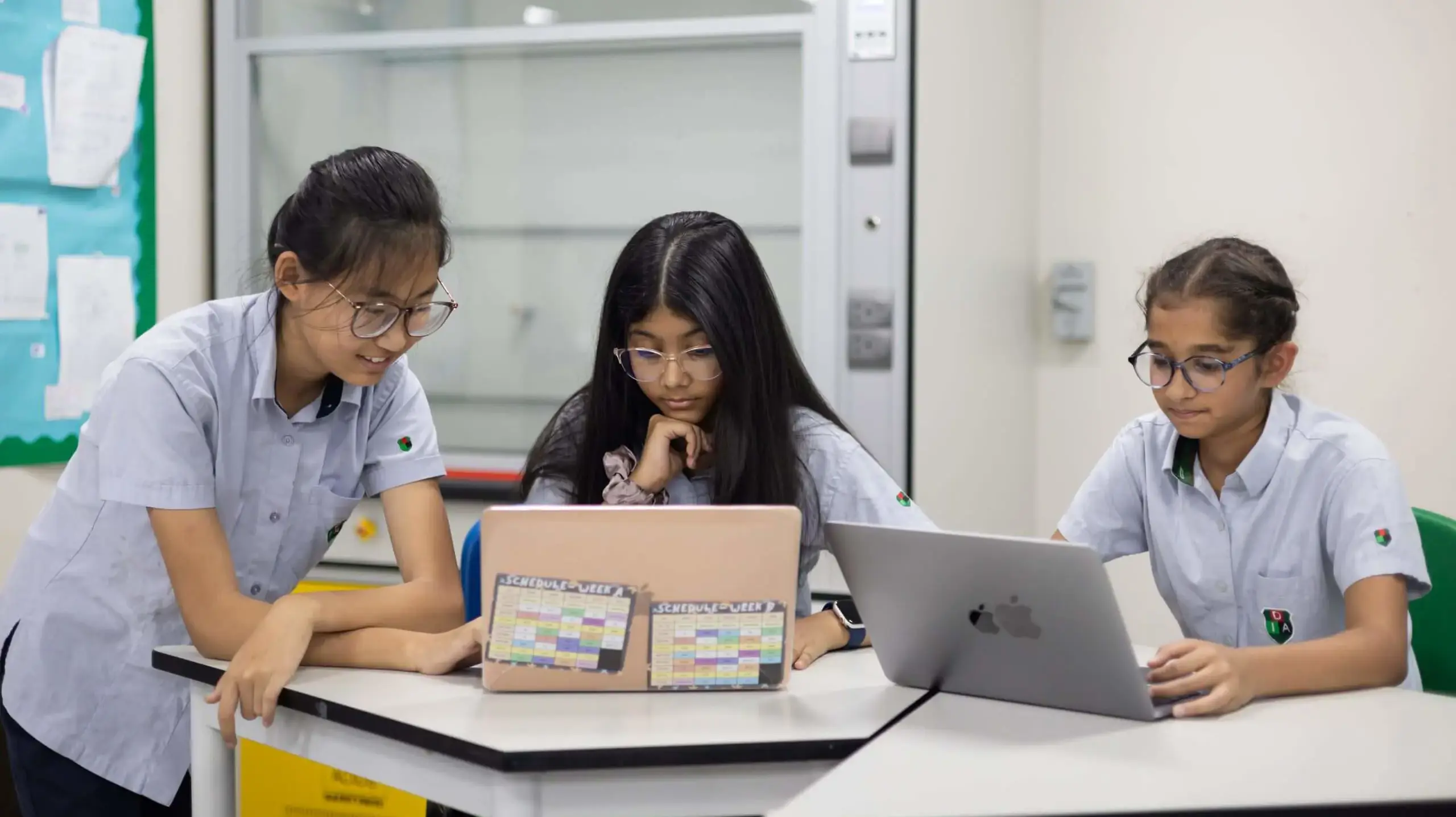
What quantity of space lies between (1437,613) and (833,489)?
0.80 meters

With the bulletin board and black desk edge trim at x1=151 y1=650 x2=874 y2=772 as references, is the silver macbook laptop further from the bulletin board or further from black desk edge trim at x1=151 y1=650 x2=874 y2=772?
the bulletin board

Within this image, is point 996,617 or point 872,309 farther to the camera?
point 872,309

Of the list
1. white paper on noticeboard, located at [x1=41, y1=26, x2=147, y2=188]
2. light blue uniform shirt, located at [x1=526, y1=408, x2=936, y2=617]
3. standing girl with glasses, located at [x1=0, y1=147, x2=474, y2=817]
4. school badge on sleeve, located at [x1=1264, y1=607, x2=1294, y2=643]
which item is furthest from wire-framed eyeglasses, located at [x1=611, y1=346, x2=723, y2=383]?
white paper on noticeboard, located at [x1=41, y1=26, x2=147, y2=188]

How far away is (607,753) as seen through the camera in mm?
1190

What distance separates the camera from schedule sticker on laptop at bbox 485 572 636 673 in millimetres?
1331

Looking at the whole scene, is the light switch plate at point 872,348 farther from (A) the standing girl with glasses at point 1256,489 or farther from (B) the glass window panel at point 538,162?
(A) the standing girl with glasses at point 1256,489

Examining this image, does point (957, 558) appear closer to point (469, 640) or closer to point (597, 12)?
point (469, 640)

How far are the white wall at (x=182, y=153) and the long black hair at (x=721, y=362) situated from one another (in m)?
1.37

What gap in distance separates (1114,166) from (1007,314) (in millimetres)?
414

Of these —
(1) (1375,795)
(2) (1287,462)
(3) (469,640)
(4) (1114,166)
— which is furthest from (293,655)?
(4) (1114,166)

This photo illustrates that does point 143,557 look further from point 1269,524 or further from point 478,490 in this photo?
point 1269,524

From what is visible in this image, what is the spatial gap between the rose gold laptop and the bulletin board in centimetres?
146

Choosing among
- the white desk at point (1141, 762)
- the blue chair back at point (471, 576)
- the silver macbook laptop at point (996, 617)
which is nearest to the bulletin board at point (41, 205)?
the blue chair back at point (471, 576)

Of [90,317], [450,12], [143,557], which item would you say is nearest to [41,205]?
[90,317]
